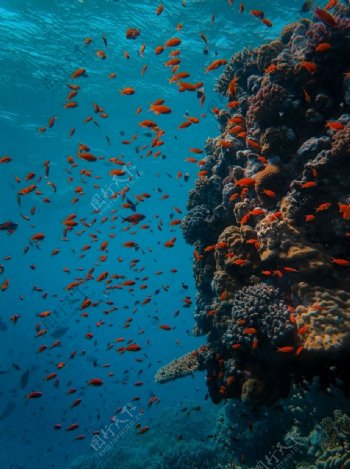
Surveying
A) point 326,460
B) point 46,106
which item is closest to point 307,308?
point 326,460

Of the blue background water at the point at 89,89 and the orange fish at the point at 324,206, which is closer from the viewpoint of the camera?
the orange fish at the point at 324,206

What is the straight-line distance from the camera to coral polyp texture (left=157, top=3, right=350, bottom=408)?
608 centimetres

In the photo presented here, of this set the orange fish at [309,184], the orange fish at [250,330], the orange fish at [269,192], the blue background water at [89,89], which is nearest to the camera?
the orange fish at [309,184]

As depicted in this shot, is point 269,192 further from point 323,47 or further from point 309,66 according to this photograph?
point 323,47

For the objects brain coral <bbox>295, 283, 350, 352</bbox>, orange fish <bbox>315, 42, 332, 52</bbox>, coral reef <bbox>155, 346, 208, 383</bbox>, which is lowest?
coral reef <bbox>155, 346, 208, 383</bbox>

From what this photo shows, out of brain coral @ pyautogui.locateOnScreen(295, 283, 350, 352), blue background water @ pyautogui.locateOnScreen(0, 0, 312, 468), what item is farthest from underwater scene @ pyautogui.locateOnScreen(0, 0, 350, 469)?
blue background water @ pyautogui.locateOnScreen(0, 0, 312, 468)

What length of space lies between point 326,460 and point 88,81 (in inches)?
1073

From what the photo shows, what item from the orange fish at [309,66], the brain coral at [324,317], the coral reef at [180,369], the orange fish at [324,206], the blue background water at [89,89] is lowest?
the coral reef at [180,369]

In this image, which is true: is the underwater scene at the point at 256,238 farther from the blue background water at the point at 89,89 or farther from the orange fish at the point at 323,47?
the blue background water at the point at 89,89

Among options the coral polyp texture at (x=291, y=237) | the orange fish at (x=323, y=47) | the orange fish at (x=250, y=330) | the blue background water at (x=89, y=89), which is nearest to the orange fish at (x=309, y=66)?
the coral polyp texture at (x=291, y=237)

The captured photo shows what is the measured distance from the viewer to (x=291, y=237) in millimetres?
6367

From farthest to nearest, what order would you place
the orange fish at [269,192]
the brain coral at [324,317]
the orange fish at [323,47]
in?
the orange fish at [269,192] → the orange fish at [323,47] → the brain coral at [324,317]

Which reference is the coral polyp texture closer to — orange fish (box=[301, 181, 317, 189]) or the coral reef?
orange fish (box=[301, 181, 317, 189])

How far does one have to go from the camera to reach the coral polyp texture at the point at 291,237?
6082 millimetres
